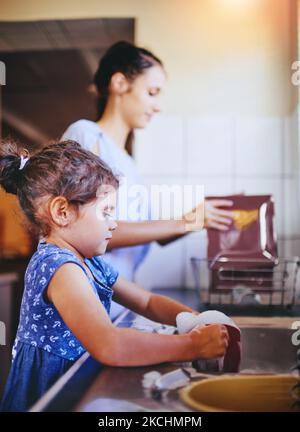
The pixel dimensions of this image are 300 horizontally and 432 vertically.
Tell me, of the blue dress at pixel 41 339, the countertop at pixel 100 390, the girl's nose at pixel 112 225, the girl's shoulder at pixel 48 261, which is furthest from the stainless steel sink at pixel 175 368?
the girl's nose at pixel 112 225

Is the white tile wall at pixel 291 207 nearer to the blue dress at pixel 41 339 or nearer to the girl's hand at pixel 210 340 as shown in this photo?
the girl's hand at pixel 210 340

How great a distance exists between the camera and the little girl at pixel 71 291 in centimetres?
101

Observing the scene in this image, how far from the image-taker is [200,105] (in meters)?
1.29

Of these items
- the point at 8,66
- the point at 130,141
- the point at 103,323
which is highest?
the point at 8,66

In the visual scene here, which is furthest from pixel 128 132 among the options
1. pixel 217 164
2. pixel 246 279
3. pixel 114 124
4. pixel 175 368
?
pixel 175 368

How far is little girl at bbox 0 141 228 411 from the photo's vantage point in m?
1.01

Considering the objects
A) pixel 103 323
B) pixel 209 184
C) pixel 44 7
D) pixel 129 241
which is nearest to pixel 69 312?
pixel 103 323

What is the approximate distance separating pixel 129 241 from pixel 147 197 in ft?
0.39

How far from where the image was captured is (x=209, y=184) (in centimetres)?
127

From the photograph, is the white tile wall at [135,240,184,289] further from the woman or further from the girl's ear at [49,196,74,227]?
the girl's ear at [49,196,74,227]

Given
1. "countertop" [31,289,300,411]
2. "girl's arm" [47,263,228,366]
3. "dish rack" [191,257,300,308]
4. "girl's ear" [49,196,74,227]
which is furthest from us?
"dish rack" [191,257,300,308]

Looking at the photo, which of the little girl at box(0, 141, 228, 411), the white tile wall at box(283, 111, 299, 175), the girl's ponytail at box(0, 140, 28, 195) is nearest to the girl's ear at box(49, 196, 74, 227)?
the little girl at box(0, 141, 228, 411)

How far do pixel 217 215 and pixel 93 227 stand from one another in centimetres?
32
